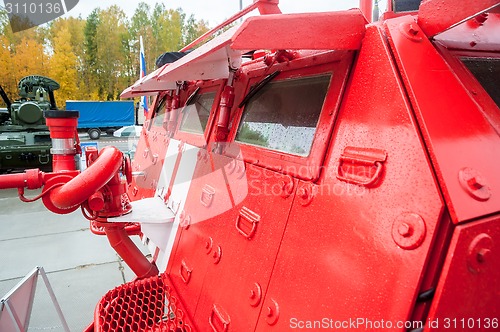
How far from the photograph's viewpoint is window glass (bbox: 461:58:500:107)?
4.37ft

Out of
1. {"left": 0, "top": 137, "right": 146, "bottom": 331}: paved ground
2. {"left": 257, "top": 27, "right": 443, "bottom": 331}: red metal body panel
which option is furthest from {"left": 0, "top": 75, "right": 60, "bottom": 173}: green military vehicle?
{"left": 257, "top": 27, "right": 443, "bottom": 331}: red metal body panel

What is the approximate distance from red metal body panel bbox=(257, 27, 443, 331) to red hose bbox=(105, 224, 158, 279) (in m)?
1.73

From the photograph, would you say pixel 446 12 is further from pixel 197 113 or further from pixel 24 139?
pixel 24 139

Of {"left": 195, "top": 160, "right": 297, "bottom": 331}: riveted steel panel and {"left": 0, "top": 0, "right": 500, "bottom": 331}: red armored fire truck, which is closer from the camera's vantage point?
{"left": 0, "top": 0, "right": 500, "bottom": 331}: red armored fire truck

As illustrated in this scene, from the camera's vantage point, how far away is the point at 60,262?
13.9 ft

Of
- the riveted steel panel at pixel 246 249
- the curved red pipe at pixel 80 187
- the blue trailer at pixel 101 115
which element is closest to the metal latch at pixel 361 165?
the riveted steel panel at pixel 246 249

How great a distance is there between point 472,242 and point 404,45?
0.73 meters

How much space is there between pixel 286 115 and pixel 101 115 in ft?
76.3

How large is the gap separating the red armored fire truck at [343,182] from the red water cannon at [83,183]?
13 millimetres

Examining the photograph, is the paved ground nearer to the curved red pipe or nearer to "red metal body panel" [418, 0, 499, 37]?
the curved red pipe

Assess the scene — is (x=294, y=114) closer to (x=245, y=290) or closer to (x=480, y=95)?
(x=480, y=95)

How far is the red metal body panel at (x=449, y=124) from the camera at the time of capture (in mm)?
974

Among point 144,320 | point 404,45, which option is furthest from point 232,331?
point 404,45

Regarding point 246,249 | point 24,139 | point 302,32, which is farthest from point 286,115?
point 24,139
